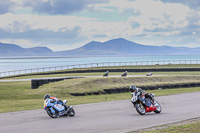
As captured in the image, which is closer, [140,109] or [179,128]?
[179,128]

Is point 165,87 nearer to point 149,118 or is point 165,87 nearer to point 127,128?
point 149,118

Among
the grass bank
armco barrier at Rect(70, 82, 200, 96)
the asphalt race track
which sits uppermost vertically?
the grass bank

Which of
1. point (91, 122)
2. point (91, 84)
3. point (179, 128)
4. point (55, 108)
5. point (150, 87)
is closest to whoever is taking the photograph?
point (179, 128)

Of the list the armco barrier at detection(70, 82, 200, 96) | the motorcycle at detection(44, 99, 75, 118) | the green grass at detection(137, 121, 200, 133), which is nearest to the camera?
the green grass at detection(137, 121, 200, 133)

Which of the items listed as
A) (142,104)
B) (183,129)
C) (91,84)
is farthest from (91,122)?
(91,84)

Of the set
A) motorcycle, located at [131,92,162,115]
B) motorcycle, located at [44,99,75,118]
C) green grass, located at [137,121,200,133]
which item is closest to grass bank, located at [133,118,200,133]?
green grass, located at [137,121,200,133]

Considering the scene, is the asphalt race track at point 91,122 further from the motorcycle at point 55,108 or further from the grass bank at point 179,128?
the grass bank at point 179,128

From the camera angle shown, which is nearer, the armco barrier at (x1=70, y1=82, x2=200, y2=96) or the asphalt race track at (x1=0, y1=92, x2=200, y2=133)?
the asphalt race track at (x1=0, y1=92, x2=200, y2=133)

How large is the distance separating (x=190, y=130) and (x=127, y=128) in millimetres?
2217

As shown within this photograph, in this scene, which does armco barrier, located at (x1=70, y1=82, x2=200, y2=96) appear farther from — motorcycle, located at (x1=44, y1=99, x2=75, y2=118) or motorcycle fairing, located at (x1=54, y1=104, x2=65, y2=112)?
motorcycle fairing, located at (x1=54, y1=104, x2=65, y2=112)

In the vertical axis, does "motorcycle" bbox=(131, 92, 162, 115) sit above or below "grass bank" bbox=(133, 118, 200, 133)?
above

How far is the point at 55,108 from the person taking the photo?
15602 mm

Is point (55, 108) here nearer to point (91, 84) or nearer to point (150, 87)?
point (91, 84)

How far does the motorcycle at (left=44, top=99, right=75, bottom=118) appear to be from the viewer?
1547 cm
